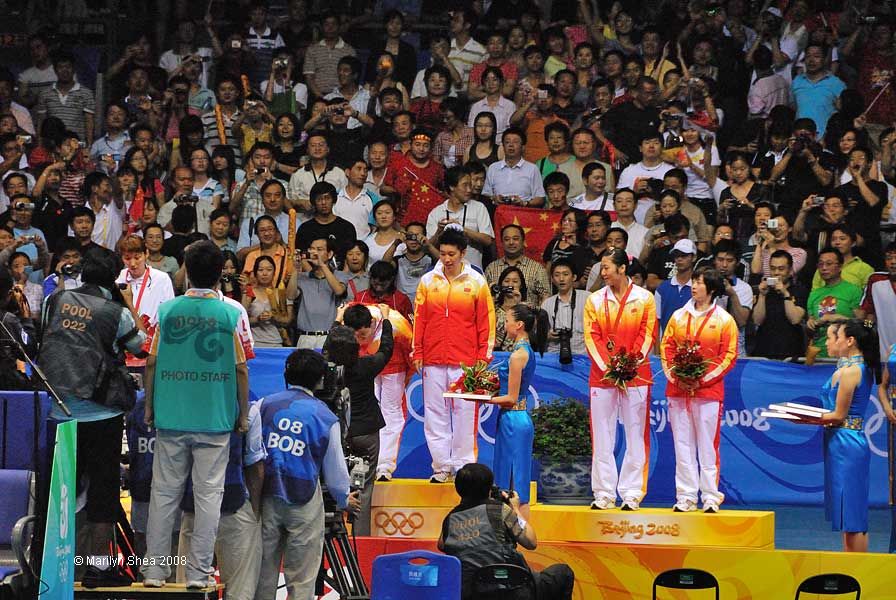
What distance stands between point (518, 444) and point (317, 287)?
133 inches

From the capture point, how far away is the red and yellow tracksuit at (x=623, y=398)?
38.4ft

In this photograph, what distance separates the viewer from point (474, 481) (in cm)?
937

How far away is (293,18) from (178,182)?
3.69 metres

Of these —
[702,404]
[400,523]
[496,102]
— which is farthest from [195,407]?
[496,102]

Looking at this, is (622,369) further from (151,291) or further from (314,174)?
(314,174)

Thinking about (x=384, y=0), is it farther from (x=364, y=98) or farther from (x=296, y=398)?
(x=296, y=398)

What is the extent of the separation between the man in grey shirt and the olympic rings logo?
102 inches

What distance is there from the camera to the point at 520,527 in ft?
31.1

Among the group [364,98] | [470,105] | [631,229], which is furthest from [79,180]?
[631,229]

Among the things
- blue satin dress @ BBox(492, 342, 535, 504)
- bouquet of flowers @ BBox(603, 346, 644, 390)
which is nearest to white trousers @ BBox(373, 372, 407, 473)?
blue satin dress @ BBox(492, 342, 535, 504)

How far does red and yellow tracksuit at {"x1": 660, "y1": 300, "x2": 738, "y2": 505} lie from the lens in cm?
1153

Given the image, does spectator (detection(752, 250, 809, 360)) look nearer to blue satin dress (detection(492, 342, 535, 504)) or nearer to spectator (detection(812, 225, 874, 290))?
spectator (detection(812, 225, 874, 290))

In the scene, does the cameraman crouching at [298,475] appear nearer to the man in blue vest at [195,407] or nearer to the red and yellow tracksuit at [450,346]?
the man in blue vest at [195,407]

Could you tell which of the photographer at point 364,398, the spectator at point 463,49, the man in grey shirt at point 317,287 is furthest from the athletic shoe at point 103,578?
the spectator at point 463,49
